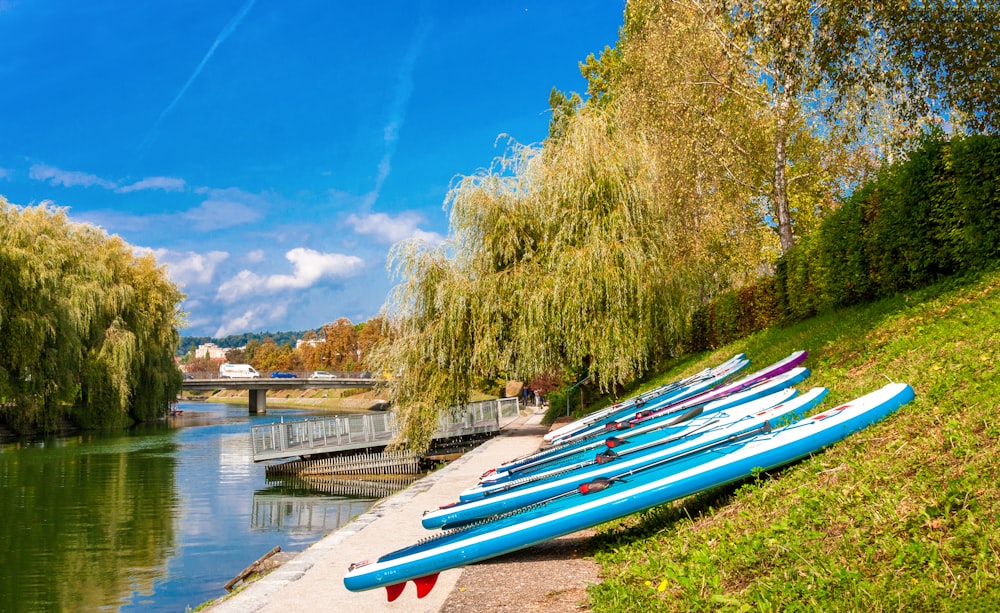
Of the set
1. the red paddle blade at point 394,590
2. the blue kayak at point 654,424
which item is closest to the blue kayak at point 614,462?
the blue kayak at point 654,424

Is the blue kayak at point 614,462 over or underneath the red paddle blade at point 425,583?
over

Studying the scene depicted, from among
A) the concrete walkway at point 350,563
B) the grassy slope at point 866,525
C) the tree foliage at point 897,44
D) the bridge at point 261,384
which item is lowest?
the concrete walkway at point 350,563

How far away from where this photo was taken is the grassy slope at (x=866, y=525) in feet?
11.1

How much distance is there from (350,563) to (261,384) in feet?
174

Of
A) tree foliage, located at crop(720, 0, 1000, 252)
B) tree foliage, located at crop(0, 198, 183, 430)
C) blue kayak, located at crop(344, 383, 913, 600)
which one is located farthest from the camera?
tree foliage, located at crop(0, 198, 183, 430)

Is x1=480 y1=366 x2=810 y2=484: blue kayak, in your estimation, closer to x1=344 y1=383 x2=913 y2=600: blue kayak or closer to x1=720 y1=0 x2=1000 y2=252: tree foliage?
x1=344 y1=383 x2=913 y2=600: blue kayak

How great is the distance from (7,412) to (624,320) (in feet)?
82.0

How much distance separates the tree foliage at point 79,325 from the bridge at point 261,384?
16.7 m

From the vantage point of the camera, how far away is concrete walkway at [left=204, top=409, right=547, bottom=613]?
5.55 meters

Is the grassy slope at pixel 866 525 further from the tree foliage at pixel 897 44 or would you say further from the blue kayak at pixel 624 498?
the tree foliage at pixel 897 44

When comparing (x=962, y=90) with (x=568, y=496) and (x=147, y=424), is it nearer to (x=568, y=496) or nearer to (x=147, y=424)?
(x=568, y=496)

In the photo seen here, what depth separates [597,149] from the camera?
53.0 feet

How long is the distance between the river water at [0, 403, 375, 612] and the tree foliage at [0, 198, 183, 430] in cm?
300

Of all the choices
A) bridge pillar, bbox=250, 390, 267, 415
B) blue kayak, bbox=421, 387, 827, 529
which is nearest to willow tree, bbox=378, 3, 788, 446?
blue kayak, bbox=421, 387, 827, 529
